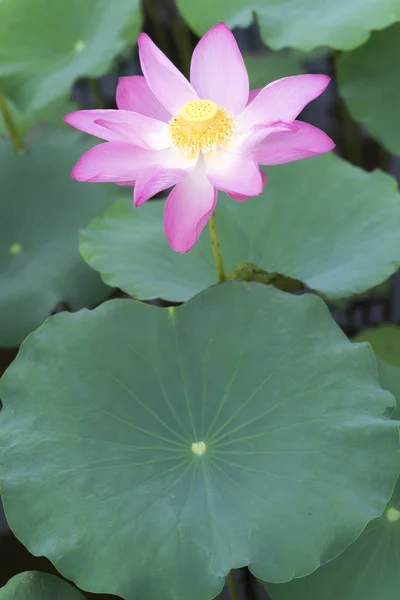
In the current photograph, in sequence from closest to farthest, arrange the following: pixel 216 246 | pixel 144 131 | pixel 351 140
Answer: pixel 144 131 < pixel 216 246 < pixel 351 140

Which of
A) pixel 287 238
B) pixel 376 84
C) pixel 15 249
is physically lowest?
pixel 15 249

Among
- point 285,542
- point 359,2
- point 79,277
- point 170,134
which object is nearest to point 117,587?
point 285,542

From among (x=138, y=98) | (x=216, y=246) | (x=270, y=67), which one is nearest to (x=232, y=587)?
(x=216, y=246)

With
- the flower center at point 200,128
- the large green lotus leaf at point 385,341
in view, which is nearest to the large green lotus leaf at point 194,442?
the flower center at point 200,128

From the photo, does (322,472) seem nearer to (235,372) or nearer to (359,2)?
(235,372)

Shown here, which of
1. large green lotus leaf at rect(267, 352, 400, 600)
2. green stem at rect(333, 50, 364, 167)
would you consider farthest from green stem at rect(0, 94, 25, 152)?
large green lotus leaf at rect(267, 352, 400, 600)

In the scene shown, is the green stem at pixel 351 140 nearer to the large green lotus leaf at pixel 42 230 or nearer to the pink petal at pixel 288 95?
the large green lotus leaf at pixel 42 230

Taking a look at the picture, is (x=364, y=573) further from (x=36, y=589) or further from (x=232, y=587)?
(x=36, y=589)
